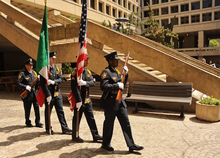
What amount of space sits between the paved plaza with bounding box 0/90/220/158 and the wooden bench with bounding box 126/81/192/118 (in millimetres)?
619

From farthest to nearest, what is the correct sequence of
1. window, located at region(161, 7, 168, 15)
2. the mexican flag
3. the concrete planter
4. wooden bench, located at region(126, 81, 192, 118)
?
window, located at region(161, 7, 168, 15), wooden bench, located at region(126, 81, 192, 118), the concrete planter, the mexican flag

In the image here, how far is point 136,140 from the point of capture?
17.0ft

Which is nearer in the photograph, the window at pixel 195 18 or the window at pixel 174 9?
the window at pixel 195 18

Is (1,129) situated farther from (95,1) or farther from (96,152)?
(95,1)

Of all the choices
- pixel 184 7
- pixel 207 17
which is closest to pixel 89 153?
pixel 207 17

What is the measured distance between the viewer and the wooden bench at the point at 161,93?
7.38 metres

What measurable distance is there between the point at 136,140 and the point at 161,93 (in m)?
3.21

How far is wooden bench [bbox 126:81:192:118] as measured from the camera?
738 cm

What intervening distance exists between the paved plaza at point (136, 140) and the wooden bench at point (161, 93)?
2.03ft

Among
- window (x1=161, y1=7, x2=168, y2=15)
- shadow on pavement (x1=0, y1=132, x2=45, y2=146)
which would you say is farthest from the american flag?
window (x1=161, y1=7, x2=168, y2=15)

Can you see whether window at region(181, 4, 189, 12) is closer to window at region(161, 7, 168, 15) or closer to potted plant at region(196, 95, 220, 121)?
window at region(161, 7, 168, 15)

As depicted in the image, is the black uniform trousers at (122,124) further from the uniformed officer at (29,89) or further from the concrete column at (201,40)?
the concrete column at (201,40)

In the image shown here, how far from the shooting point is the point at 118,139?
524 centimetres

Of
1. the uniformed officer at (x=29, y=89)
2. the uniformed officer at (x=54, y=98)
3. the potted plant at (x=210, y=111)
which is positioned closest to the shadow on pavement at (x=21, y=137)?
the uniformed officer at (x=54, y=98)
